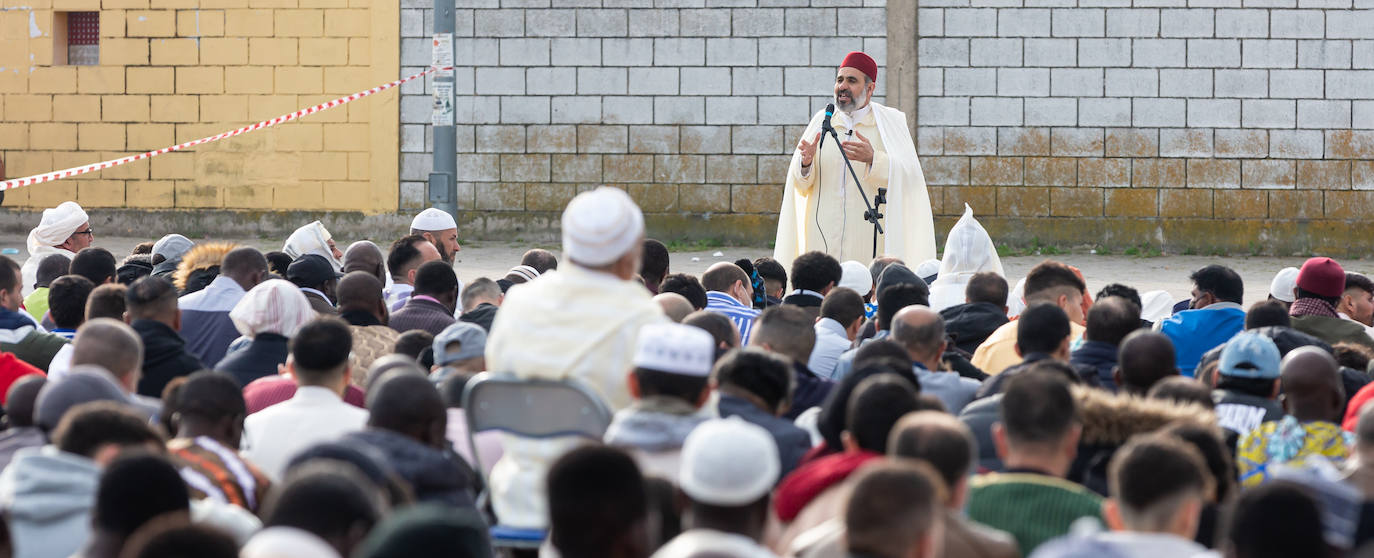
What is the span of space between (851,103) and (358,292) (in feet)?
16.1

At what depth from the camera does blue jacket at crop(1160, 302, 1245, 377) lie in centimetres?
668

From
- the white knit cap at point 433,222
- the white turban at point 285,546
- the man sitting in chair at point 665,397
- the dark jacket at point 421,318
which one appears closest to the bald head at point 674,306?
the dark jacket at point 421,318

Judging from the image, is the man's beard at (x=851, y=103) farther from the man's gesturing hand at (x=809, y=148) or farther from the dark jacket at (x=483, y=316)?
the dark jacket at (x=483, y=316)

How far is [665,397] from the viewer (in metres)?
4.06

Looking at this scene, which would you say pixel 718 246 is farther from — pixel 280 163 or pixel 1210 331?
pixel 1210 331

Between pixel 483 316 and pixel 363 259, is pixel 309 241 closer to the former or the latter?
pixel 363 259

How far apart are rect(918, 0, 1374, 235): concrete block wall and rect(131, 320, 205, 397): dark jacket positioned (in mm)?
10155

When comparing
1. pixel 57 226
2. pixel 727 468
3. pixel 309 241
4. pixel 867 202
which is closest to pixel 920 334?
pixel 727 468

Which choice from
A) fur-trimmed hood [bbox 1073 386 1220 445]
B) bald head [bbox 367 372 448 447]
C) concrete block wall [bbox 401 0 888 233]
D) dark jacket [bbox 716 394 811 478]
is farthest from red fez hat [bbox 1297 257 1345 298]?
concrete block wall [bbox 401 0 888 233]

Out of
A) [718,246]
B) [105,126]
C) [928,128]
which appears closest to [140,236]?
[105,126]

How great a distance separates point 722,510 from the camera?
3236 mm

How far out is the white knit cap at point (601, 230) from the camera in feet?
14.3

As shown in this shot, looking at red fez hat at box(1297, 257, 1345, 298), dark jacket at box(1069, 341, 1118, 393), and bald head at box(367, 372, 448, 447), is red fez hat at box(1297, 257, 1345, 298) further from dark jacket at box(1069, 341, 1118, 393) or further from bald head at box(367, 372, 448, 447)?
bald head at box(367, 372, 448, 447)

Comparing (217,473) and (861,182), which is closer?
(217,473)
